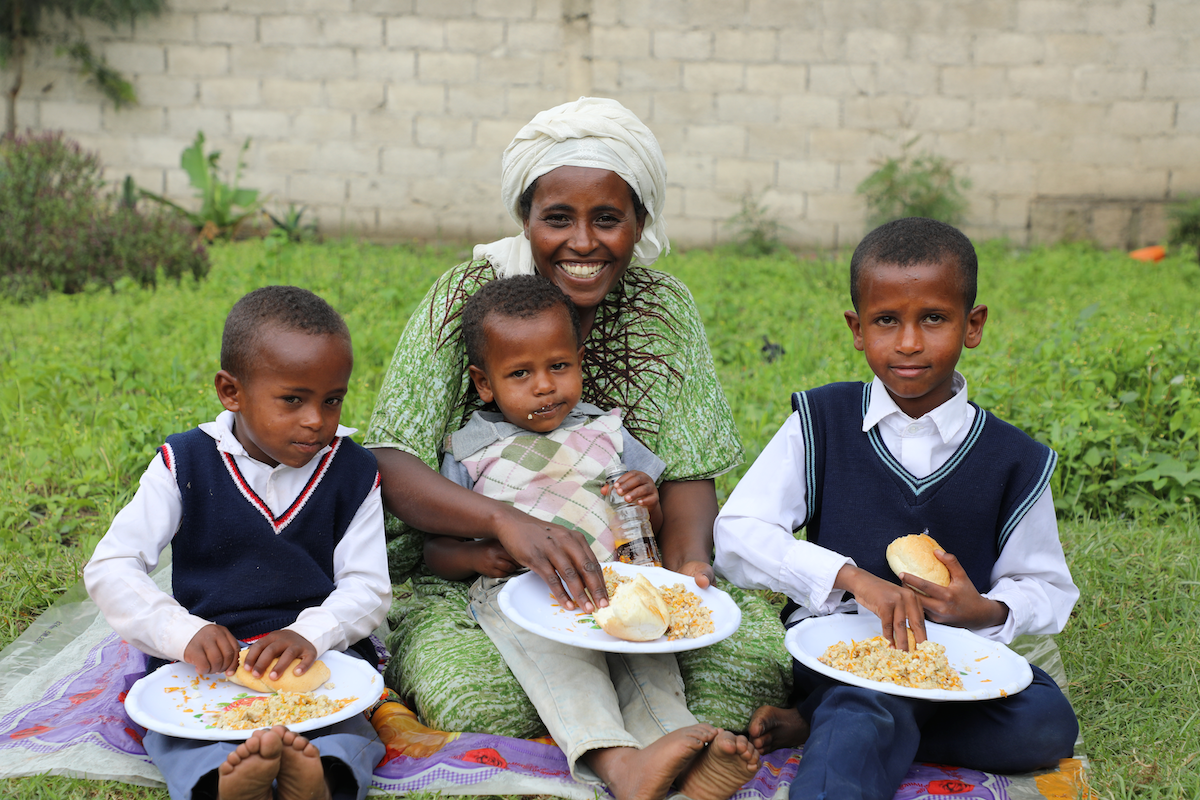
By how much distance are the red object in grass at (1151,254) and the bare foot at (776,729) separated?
347 inches

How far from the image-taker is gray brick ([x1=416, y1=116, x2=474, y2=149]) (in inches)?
405

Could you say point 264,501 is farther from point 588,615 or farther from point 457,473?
point 588,615

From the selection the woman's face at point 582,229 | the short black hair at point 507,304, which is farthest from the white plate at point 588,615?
the woman's face at point 582,229

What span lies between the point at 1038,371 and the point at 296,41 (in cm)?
819

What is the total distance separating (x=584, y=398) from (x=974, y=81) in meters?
8.43

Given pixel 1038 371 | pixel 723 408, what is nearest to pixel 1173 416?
pixel 1038 371

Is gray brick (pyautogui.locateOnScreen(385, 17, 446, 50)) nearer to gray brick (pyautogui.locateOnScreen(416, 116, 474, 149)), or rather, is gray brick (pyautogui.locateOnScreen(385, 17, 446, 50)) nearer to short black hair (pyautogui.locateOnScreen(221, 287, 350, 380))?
gray brick (pyautogui.locateOnScreen(416, 116, 474, 149))

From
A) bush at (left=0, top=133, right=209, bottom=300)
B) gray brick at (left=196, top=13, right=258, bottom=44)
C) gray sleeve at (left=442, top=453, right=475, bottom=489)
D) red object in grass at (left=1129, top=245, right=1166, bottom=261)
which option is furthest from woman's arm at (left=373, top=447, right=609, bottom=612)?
red object in grass at (left=1129, top=245, right=1166, bottom=261)

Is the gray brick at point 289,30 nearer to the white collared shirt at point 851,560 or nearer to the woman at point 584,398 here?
the woman at point 584,398

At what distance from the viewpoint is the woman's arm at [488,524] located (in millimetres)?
2328

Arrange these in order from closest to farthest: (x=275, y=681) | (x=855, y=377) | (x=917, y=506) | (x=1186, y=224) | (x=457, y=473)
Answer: (x=275, y=681) → (x=917, y=506) → (x=457, y=473) → (x=855, y=377) → (x=1186, y=224)

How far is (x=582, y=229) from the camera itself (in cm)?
277

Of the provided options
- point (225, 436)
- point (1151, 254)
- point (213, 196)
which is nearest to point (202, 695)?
point (225, 436)

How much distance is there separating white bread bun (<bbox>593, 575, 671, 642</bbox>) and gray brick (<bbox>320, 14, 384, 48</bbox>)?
9098mm
